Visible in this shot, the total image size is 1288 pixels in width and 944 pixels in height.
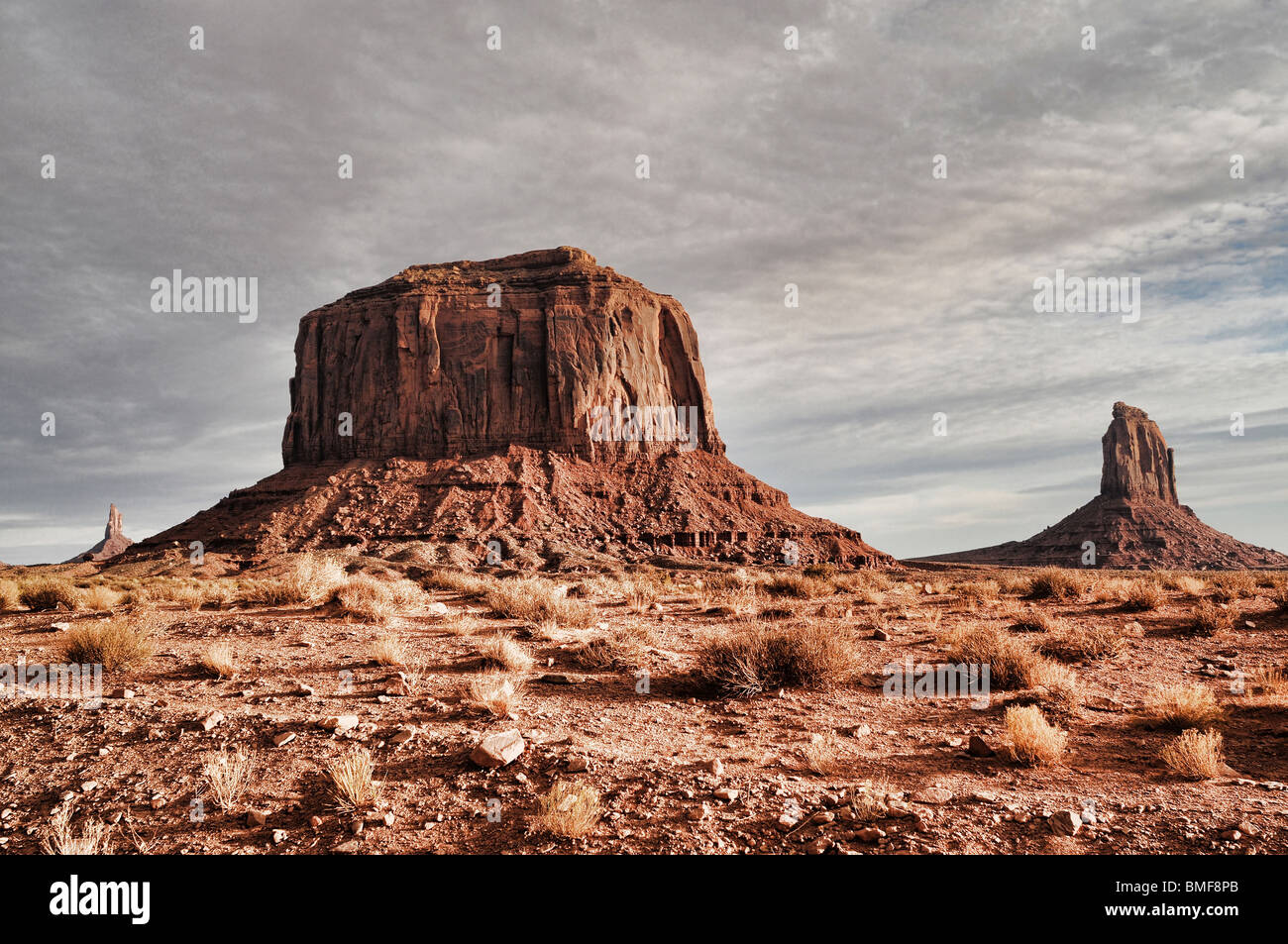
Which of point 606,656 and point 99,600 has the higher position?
point 99,600

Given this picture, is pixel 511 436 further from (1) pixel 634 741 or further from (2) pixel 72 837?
(2) pixel 72 837

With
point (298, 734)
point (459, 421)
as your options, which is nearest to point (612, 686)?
point (298, 734)

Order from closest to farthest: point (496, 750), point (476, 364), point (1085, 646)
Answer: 1. point (496, 750)
2. point (1085, 646)
3. point (476, 364)

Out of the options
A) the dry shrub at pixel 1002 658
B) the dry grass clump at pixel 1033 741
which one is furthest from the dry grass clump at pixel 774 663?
the dry grass clump at pixel 1033 741

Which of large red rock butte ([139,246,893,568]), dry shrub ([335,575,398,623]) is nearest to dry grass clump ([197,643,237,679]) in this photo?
dry shrub ([335,575,398,623])

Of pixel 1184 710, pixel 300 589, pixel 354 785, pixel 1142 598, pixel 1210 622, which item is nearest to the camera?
pixel 354 785

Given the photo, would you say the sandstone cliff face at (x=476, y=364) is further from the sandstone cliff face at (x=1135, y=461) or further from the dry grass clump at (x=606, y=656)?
the sandstone cliff face at (x=1135, y=461)

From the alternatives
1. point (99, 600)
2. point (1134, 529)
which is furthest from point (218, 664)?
point (1134, 529)
